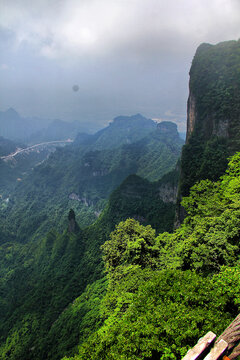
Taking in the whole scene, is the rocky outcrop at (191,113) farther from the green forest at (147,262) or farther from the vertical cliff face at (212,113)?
the green forest at (147,262)

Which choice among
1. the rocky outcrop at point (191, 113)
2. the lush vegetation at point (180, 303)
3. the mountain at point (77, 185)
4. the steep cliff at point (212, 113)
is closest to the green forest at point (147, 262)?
the lush vegetation at point (180, 303)

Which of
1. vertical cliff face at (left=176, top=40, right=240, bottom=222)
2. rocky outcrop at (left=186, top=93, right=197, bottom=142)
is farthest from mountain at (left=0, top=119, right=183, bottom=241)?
vertical cliff face at (left=176, top=40, right=240, bottom=222)

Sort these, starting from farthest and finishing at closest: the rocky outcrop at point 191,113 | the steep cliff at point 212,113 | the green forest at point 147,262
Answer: the rocky outcrop at point 191,113, the steep cliff at point 212,113, the green forest at point 147,262

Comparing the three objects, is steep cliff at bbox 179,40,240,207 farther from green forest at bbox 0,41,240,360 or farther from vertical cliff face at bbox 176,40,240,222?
green forest at bbox 0,41,240,360

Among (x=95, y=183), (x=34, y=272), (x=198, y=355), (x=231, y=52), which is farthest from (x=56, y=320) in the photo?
(x=95, y=183)

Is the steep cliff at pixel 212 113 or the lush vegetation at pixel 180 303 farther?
the steep cliff at pixel 212 113

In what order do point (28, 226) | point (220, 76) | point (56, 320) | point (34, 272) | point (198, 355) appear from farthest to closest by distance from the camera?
point (28, 226), point (34, 272), point (56, 320), point (220, 76), point (198, 355)

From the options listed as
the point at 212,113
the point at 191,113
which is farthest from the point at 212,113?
the point at 191,113

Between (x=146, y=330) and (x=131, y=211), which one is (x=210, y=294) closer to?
(x=146, y=330)
